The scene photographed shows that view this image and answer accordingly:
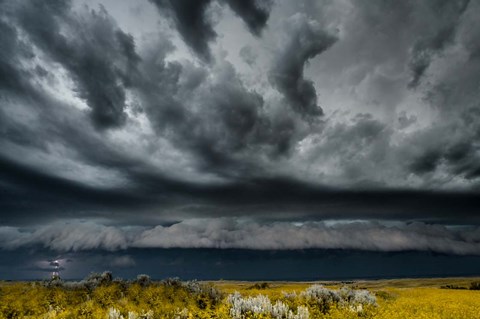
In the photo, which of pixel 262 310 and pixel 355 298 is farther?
pixel 355 298

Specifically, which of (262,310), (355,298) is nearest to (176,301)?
(355,298)

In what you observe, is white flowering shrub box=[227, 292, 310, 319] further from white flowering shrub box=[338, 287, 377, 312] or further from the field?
white flowering shrub box=[338, 287, 377, 312]

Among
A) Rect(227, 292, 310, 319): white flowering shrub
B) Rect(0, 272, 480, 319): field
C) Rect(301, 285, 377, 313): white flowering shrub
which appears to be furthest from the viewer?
Rect(301, 285, 377, 313): white flowering shrub

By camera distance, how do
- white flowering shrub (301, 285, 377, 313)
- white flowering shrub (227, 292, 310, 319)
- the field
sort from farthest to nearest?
white flowering shrub (301, 285, 377, 313)
the field
white flowering shrub (227, 292, 310, 319)

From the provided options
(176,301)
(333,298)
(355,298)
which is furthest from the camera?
(176,301)

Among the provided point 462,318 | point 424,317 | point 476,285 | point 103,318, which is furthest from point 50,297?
point 476,285

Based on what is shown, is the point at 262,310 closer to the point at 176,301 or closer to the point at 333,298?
the point at 333,298

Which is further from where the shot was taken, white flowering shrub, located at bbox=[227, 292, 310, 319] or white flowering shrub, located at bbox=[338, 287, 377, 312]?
white flowering shrub, located at bbox=[338, 287, 377, 312]

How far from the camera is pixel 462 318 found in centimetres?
2136

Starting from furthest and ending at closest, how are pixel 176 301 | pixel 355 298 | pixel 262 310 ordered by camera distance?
pixel 176 301
pixel 355 298
pixel 262 310

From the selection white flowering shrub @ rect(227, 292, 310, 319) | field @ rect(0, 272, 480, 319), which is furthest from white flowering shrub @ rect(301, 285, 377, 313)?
white flowering shrub @ rect(227, 292, 310, 319)

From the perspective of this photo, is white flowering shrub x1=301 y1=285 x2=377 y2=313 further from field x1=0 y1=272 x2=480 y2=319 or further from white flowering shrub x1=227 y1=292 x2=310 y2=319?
white flowering shrub x1=227 y1=292 x2=310 y2=319

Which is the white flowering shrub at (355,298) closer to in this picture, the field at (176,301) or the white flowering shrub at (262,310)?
the field at (176,301)

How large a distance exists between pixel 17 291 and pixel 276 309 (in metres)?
20.3
